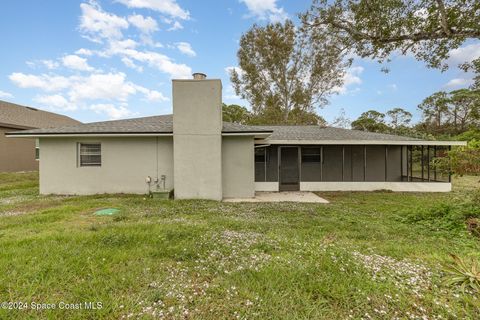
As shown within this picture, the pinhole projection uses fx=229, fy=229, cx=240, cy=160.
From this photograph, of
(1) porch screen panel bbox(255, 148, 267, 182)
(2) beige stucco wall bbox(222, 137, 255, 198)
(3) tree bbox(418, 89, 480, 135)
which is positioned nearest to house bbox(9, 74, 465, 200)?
(2) beige stucco wall bbox(222, 137, 255, 198)

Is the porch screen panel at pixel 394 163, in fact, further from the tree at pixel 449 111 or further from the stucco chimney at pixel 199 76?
the tree at pixel 449 111

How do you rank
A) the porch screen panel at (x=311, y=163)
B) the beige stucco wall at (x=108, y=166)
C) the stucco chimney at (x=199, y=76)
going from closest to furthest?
the stucco chimney at (x=199, y=76)
the beige stucco wall at (x=108, y=166)
the porch screen panel at (x=311, y=163)

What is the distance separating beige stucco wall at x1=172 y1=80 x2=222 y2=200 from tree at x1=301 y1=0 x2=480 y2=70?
4.97 meters

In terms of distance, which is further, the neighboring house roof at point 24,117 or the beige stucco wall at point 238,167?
the neighboring house roof at point 24,117

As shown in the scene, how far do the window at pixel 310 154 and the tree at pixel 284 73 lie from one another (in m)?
9.93

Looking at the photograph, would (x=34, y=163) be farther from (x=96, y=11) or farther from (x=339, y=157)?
(x=339, y=157)

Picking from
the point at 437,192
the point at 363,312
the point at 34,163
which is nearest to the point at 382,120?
the point at 437,192

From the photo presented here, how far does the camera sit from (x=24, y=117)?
624 inches

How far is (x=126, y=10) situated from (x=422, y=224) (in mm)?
12590

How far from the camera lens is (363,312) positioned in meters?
2.19

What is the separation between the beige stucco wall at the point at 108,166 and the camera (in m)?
8.60

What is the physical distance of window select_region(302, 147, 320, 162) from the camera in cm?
1170

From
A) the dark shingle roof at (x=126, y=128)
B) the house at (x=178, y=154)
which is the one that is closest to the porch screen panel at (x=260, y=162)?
the house at (x=178, y=154)

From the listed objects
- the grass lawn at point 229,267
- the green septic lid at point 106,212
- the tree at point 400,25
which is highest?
the tree at point 400,25
